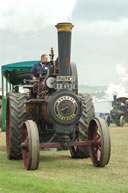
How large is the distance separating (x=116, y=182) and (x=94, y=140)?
1.41 m

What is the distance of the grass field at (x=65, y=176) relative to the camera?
13.5ft

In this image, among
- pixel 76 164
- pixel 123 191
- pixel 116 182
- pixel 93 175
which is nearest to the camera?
pixel 123 191

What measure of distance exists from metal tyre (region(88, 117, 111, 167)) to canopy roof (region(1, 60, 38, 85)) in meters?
6.59

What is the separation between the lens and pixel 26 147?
19.0ft

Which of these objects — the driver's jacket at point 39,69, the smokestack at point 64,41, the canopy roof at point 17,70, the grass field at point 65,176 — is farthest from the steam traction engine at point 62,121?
the canopy roof at point 17,70

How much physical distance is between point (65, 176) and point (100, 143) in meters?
0.92

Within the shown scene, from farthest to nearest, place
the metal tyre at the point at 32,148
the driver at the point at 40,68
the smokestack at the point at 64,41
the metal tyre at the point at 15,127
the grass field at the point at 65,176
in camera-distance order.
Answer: the driver at the point at 40,68 → the metal tyre at the point at 15,127 → the smokestack at the point at 64,41 → the metal tyre at the point at 32,148 → the grass field at the point at 65,176

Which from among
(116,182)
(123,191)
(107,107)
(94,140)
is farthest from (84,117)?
(107,107)

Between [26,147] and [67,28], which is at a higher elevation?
[67,28]

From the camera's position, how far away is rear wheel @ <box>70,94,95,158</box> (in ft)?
21.4

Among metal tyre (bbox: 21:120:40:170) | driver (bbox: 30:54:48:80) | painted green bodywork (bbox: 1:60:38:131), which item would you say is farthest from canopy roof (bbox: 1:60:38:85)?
metal tyre (bbox: 21:120:40:170)

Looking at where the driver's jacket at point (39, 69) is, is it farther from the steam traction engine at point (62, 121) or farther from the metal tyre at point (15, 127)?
the metal tyre at point (15, 127)

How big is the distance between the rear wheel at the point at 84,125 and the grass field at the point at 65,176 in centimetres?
18

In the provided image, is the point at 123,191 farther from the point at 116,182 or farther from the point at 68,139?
the point at 68,139
